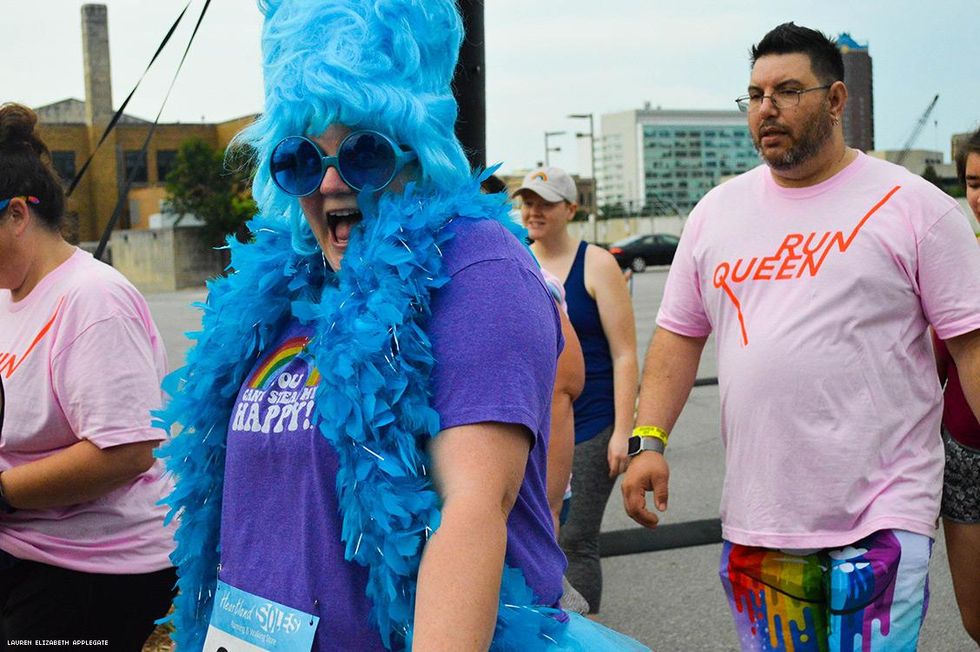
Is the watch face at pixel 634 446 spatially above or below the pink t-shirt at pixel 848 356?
below

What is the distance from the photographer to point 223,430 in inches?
77.9

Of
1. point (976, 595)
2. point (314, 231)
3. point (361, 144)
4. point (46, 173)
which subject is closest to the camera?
point (361, 144)

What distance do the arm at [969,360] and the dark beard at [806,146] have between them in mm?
602

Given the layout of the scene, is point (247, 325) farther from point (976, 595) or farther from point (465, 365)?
point (976, 595)

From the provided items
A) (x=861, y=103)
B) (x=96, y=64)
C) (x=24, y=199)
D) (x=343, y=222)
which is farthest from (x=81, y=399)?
(x=96, y=64)

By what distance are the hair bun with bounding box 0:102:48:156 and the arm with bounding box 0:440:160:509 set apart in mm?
875

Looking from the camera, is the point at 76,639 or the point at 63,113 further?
the point at 63,113

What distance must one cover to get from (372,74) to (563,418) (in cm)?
212

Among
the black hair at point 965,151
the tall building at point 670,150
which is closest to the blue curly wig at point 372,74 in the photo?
the black hair at point 965,151

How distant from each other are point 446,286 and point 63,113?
8141cm

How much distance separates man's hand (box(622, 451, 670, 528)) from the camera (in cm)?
316

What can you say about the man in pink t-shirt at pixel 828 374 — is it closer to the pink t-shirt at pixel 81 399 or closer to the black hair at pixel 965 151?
the black hair at pixel 965 151

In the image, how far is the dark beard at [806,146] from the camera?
3096 millimetres

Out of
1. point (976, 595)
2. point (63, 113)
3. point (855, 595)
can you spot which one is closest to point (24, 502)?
point (855, 595)
